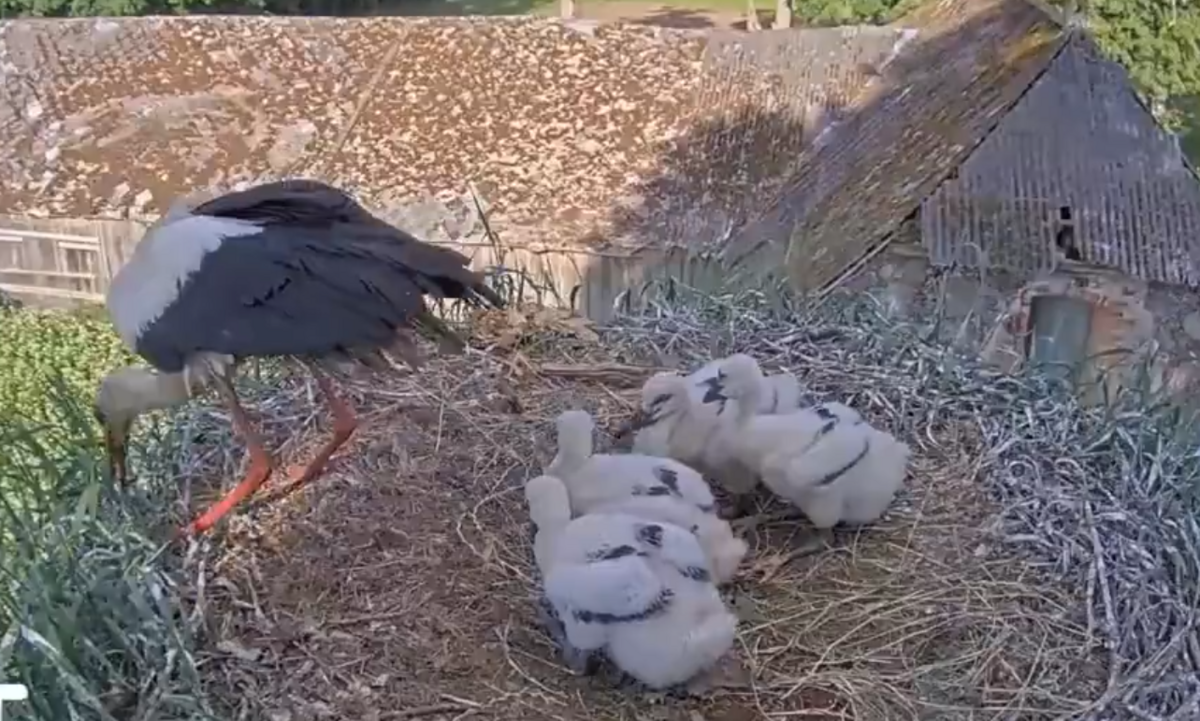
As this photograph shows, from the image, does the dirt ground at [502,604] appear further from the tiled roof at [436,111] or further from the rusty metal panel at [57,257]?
the rusty metal panel at [57,257]

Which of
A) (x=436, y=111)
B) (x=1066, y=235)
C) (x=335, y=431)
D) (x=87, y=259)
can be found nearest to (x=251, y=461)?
(x=335, y=431)

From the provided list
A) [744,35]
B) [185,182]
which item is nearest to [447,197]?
[185,182]

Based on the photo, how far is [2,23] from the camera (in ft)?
39.0

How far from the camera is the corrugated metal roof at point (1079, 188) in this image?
718 centimetres

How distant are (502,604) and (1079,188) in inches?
252

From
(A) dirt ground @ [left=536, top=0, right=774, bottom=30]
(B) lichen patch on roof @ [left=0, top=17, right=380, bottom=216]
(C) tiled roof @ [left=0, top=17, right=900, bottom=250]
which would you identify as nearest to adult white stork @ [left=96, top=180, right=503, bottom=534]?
(C) tiled roof @ [left=0, top=17, right=900, bottom=250]

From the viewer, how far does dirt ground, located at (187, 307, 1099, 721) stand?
1.91m

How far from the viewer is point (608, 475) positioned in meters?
2.23

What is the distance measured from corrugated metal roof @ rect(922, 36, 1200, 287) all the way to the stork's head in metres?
4.94

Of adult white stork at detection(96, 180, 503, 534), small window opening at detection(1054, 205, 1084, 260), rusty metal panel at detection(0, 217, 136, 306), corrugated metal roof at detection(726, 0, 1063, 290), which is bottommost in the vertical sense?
rusty metal panel at detection(0, 217, 136, 306)

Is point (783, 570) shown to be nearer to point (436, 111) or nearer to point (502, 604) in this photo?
point (502, 604)

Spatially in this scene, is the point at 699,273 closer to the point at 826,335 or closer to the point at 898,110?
the point at 826,335

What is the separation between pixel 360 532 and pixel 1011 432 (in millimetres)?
1219

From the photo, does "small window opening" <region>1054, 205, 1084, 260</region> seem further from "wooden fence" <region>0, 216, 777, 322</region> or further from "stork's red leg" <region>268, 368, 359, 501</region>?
"stork's red leg" <region>268, 368, 359, 501</region>
